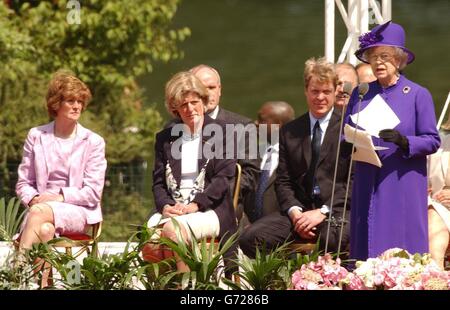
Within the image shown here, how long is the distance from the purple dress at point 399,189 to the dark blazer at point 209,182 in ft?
3.15

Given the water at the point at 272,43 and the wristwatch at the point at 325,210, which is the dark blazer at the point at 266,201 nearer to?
the wristwatch at the point at 325,210

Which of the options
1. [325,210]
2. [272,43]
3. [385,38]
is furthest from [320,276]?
[272,43]

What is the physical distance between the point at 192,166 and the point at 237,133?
452 millimetres

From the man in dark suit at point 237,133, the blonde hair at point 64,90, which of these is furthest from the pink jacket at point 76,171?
the man in dark suit at point 237,133

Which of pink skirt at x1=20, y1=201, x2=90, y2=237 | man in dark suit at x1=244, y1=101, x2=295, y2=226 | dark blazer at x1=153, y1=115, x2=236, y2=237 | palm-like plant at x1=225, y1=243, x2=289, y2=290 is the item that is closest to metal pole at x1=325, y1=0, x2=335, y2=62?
man in dark suit at x1=244, y1=101, x2=295, y2=226

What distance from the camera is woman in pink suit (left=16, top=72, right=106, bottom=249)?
9.37 meters

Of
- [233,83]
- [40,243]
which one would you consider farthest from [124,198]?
[233,83]

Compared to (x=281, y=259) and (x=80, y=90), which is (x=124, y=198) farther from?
(x=281, y=259)

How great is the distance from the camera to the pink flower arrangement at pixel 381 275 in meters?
6.86

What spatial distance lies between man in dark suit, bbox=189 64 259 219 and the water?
9544 millimetres

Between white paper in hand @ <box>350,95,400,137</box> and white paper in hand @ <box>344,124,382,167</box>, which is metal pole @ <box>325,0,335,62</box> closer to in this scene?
white paper in hand @ <box>350,95,400,137</box>

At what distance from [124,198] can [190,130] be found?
4.45 m

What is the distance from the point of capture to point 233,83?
795 inches

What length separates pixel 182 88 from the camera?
917 cm
